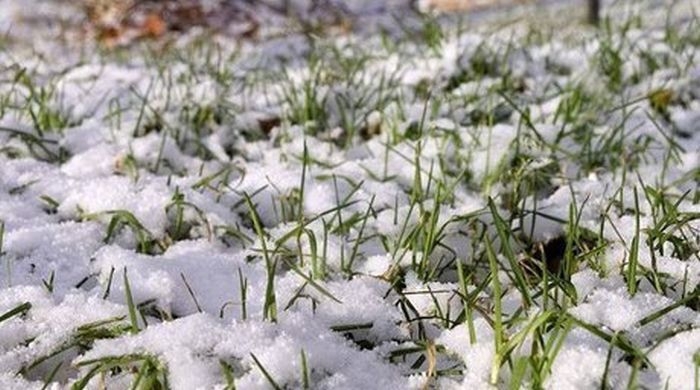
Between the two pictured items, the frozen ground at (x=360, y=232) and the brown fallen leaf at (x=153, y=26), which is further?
the brown fallen leaf at (x=153, y=26)

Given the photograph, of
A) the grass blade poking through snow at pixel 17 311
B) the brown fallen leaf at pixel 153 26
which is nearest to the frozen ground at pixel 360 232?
the grass blade poking through snow at pixel 17 311

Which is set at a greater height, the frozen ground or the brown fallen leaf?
the frozen ground

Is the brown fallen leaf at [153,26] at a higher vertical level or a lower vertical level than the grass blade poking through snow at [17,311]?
lower

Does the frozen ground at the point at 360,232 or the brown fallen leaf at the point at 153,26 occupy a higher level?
the frozen ground at the point at 360,232

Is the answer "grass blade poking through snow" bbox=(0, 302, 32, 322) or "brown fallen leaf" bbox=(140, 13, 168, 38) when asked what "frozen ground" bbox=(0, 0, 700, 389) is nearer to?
"grass blade poking through snow" bbox=(0, 302, 32, 322)

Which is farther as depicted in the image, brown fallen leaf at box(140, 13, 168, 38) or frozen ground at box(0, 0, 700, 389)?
brown fallen leaf at box(140, 13, 168, 38)

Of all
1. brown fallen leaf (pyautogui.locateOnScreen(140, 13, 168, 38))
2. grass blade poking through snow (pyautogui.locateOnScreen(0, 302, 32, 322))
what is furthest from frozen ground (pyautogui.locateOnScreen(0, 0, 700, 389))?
brown fallen leaf (pyautogui.locateOnScreen(140, 13, 168, 38))

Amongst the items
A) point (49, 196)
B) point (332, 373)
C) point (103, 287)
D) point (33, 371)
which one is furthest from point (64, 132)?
point (332, 373)

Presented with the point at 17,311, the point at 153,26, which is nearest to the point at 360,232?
the point at 17,311

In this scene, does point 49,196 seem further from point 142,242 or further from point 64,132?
point 64,132

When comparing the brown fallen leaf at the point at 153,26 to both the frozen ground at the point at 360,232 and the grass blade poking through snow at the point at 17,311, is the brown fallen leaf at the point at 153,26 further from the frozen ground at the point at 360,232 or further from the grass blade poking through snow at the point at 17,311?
the grass blade poking through snow at the point at 17,311
